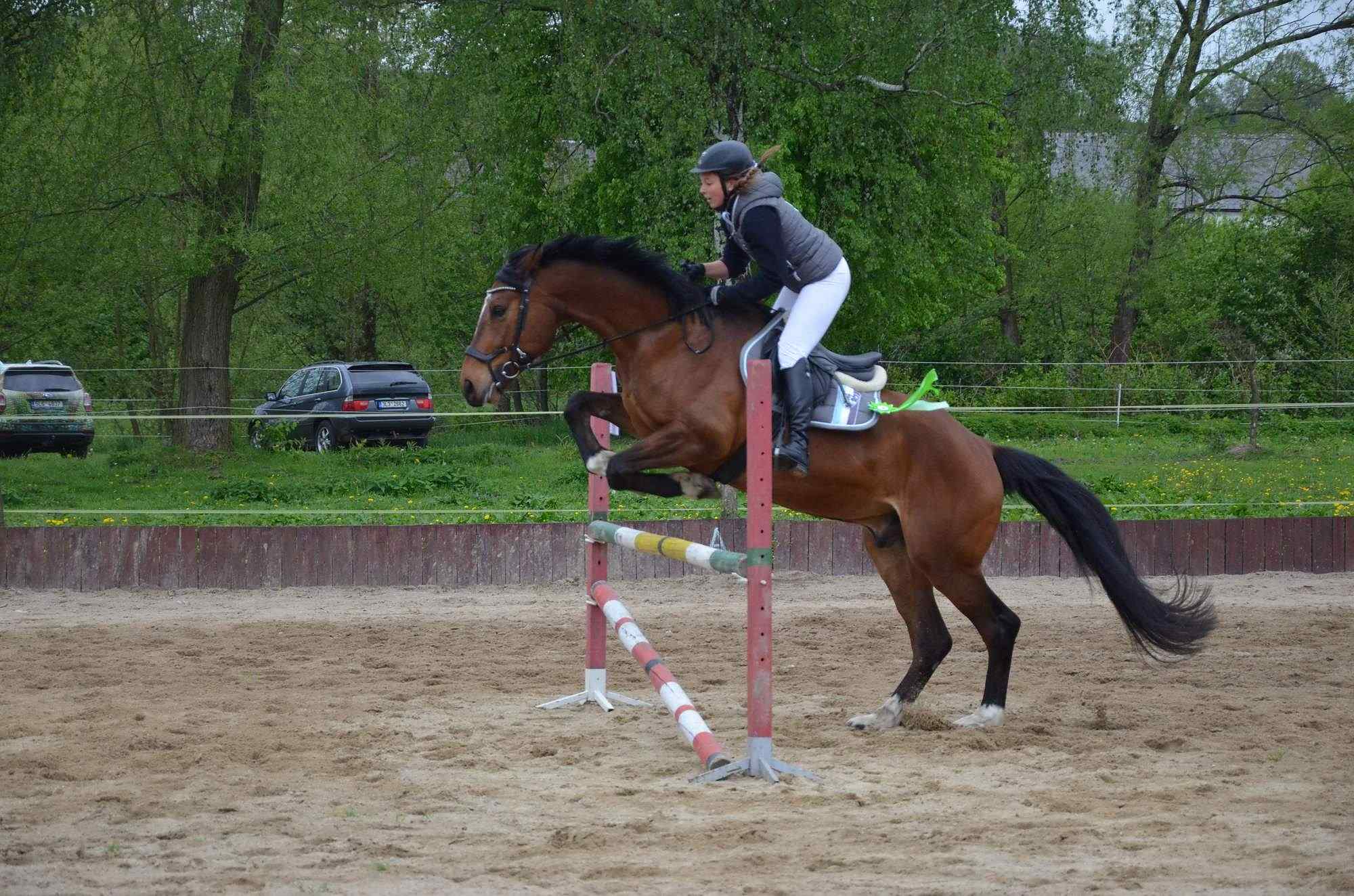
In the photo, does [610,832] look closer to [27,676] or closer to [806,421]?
[806,421]

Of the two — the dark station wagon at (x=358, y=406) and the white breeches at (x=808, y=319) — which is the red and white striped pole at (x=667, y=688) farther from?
the dark station wagon at (x=358, y=406)

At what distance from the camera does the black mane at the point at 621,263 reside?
5.34 metres

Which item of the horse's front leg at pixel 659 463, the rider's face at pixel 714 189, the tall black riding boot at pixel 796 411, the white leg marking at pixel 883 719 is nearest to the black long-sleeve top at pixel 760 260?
the rider's face at pixel 714 189

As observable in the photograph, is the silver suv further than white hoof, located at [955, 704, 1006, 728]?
Yes

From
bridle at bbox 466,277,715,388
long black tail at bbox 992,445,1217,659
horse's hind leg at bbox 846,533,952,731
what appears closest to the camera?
bridle at bbox 466,277,715,388

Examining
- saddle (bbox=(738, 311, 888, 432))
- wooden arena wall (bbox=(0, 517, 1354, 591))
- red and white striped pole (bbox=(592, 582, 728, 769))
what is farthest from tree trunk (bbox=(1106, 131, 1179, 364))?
red and white striped pole (bbox=(592, 582, 728, 769))

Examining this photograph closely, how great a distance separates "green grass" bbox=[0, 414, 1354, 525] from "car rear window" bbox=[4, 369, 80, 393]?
1.12 metres

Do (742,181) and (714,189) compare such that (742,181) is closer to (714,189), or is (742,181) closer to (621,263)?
(714,189)

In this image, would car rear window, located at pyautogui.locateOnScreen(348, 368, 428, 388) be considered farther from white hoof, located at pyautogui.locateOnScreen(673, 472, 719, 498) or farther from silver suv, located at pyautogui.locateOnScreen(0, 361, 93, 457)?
white hoof, located at pyautogui.locateOnScreen(673, 472, 719, 498)

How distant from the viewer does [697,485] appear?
5293mm

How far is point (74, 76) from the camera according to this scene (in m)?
12.0

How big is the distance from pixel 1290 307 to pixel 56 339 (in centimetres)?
2208

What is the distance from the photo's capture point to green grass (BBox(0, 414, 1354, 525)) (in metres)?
11.2

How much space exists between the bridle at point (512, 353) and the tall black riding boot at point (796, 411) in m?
1.10
